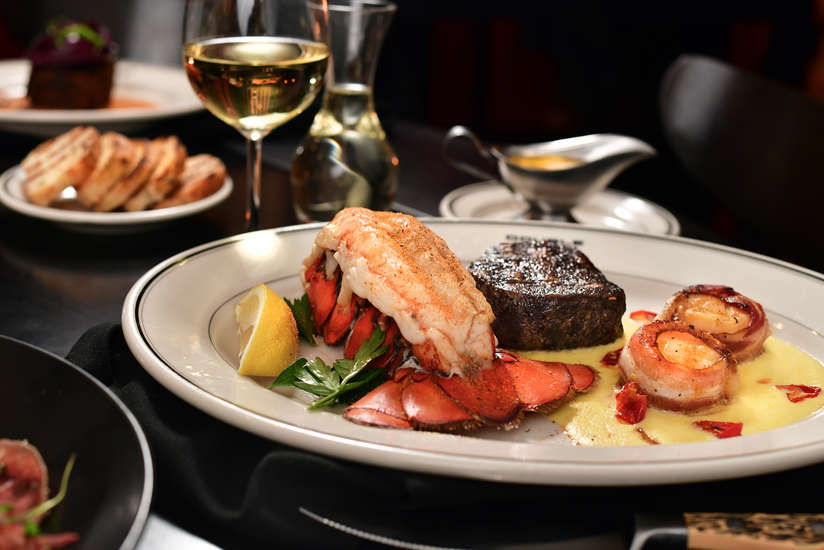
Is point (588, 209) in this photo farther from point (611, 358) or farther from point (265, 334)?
point (265, 334)

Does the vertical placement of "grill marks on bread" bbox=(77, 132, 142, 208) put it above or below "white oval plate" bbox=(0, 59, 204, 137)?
above

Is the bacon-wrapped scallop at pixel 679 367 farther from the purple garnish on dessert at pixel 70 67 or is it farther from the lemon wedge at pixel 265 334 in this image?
the purple garnish on dessert at pixel 70 67

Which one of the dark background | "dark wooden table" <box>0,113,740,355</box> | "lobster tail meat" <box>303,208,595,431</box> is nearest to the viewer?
"lobster tail meat" <box>303,208,595,431</box>

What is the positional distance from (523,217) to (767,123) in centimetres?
136

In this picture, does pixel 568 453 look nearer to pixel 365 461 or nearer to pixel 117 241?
pixel 365 461

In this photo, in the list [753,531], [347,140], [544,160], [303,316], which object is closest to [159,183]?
[347,140]

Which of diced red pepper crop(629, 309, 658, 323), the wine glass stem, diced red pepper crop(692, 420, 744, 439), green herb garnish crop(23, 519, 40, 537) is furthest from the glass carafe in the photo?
green herb garnish crop(23, 519, 40, 537)

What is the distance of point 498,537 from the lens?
3.32 feet

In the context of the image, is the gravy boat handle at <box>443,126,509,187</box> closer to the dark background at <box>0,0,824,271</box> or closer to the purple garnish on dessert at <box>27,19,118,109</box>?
the purple garnish on dessert at <box>27,19,118,109</box>

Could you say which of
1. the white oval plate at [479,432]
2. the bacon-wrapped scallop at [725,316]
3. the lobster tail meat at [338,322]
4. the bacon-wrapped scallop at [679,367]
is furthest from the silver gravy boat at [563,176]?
the lobster tail meat at [338,322]

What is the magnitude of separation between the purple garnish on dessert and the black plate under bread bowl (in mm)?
2464

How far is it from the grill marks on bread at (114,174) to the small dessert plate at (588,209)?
2.46 feet

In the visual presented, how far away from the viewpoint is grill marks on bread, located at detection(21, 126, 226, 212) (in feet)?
6.99

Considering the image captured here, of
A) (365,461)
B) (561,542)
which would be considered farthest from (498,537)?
(365,461)
